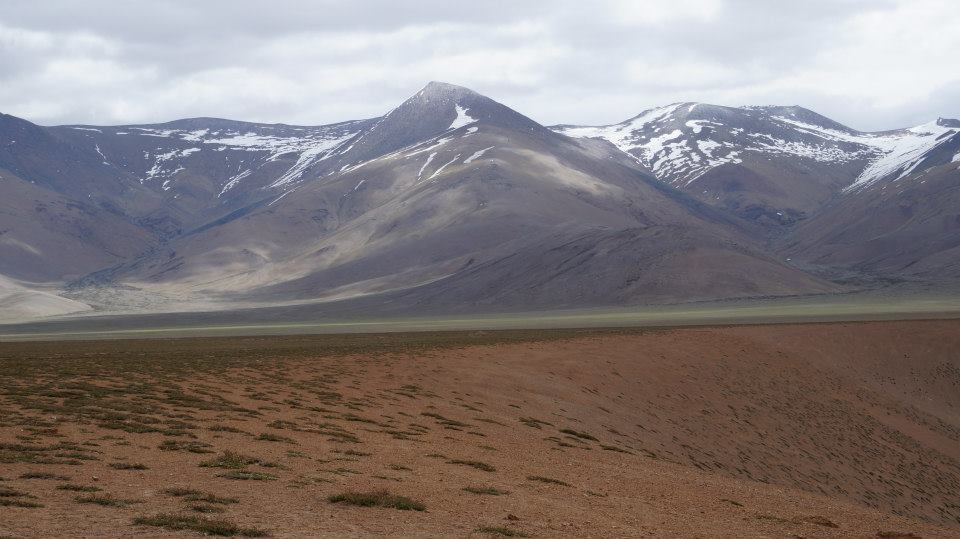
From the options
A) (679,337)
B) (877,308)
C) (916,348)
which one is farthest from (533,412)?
(877,308)

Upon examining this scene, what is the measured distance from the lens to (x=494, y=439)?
25.0 metres

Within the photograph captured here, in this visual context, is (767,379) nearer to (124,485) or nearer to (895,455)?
(895,455)

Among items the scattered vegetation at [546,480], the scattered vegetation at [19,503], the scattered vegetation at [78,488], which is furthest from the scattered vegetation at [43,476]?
the scattered vegetation at [546,480]

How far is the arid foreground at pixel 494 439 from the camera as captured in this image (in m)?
14.7

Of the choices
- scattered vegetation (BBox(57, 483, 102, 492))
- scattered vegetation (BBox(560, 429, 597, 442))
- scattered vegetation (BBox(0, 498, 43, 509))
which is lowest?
scattered vegetation (BBox(560, 429, 597, 442))

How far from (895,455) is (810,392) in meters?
8.82

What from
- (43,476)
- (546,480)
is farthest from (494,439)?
(43,476)

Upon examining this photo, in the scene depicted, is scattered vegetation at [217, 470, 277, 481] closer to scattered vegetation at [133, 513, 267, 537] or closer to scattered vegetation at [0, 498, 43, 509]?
scattered vegetation at [133, 513, 267, 537]

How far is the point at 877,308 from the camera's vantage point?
3735 inches

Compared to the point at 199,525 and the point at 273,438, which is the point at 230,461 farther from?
the point at 199,525

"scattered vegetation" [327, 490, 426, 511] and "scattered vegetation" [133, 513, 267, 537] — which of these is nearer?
"scattered vegetation" [133, 513, 267, 537]

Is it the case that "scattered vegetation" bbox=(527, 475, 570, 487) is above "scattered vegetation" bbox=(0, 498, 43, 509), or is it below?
below

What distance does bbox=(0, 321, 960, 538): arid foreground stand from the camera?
1470cm

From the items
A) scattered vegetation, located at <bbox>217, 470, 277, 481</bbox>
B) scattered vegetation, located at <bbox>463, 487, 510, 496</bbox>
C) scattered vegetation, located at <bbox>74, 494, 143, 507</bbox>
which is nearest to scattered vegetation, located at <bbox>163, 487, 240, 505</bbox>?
scattered vegetation, located at <bbox>74, 494, 143, 507</bbox>
